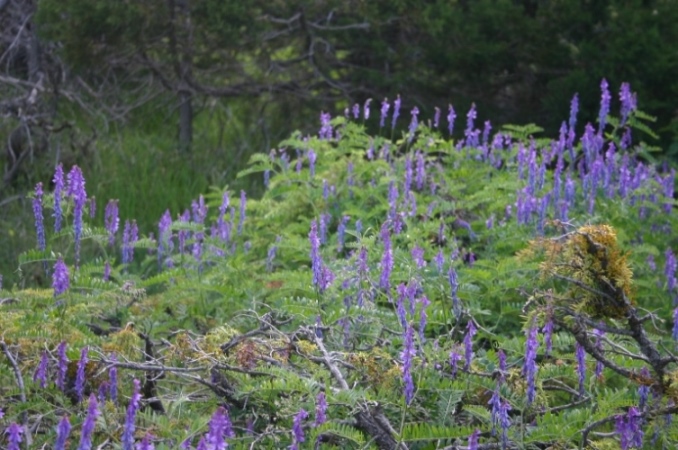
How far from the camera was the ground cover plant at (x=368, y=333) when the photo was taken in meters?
2.51

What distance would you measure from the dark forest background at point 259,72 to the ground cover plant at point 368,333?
2578 mm

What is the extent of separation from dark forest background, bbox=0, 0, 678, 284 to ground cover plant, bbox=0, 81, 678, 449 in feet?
8.46

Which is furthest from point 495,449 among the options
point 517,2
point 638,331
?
point 517,2

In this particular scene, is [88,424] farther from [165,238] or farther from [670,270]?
[670,270]

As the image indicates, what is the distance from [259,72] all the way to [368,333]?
5.67m

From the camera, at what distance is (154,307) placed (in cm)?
377

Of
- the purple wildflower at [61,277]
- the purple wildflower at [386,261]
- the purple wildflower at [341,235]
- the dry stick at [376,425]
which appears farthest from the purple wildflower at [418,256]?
the purple wildflower at [61,277]

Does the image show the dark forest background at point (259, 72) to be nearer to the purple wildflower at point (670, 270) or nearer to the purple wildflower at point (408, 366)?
the purple wildflower at point (670, 270)

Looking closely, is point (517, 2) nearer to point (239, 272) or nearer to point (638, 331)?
point (239, 272)

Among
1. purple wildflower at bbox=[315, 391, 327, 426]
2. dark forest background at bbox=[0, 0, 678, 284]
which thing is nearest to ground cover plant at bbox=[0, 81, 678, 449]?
purple wildflower at bbox=[315, 391, 327, 426]

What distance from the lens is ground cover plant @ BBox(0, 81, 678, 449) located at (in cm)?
251

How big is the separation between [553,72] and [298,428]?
597 centimetres

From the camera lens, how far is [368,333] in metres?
3.13

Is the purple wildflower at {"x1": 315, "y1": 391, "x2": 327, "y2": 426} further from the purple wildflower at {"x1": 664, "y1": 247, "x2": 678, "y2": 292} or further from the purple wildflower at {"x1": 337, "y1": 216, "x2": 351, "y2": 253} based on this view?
the purple wildflower at {"x1": 664, "y1": 247, "x2": 678, "y2": 292}
